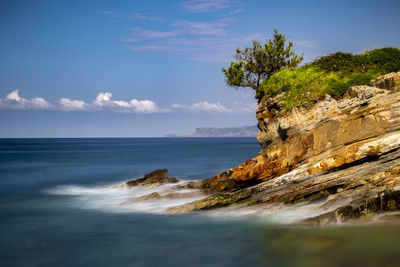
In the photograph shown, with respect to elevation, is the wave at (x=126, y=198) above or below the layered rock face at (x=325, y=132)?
below

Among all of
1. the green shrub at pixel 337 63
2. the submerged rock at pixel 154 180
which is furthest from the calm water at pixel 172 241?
the green shrub at pixel 337 63

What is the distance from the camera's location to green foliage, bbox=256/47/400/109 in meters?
23.2

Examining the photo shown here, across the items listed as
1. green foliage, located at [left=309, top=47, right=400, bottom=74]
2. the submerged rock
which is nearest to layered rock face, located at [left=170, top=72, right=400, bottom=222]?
green foliage, located at [left=309, top=47, right=400, bottom=74]

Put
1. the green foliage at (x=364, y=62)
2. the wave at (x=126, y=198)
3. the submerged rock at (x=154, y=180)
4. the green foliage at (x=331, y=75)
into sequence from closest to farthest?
the green foliage at (x=331, y=75) → the green foliage at (x=364, y=62) → the wave at (x=126, y=198) → the submerged rock at (x=154, y=180)

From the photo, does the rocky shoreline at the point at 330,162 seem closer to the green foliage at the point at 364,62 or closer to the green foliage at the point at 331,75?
the green foliage at the point at 331,75

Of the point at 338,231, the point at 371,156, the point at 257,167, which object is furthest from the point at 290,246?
the point at 257,167

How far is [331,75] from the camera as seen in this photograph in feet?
81.0

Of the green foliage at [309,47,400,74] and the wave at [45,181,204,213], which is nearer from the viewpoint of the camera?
the green foliage at [309,47,400,74]

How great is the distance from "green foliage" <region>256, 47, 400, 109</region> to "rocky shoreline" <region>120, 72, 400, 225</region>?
599 millimetres

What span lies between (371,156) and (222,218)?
8.76 m

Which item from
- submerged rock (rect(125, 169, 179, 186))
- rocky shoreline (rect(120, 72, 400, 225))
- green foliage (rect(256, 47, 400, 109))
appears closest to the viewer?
rocky shoreline (rect(120, 72, 400, 225))

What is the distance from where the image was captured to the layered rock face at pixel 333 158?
17.8m

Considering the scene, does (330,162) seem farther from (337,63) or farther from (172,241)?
(172,241)

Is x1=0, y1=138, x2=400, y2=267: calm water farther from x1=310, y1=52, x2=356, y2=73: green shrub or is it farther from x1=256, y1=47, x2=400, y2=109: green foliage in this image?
x1=310, y1=52, x2=356, y2=73: green shrub
